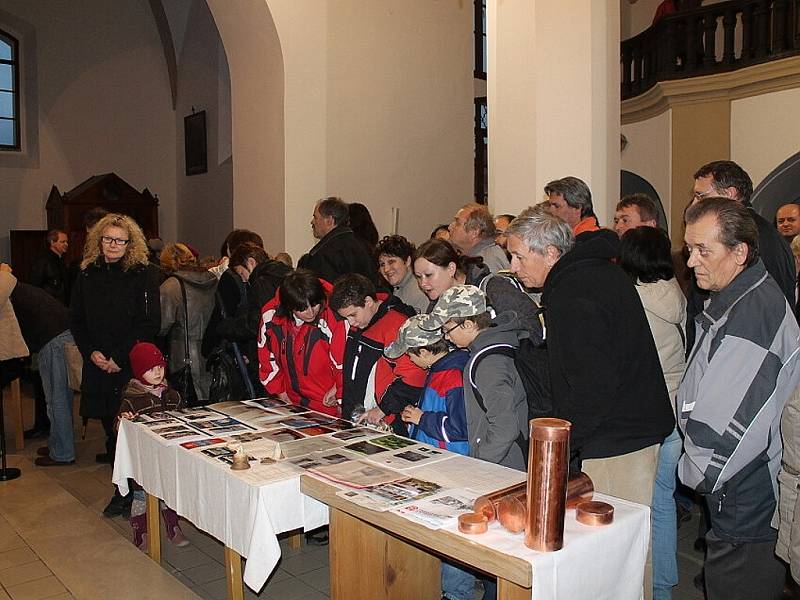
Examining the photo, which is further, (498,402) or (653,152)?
(653,152)

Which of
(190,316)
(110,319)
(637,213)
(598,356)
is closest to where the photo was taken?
(598,356)

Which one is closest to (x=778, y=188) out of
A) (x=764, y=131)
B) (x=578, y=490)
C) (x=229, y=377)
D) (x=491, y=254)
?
(x=764, y=131)

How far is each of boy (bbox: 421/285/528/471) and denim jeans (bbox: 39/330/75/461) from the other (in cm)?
379

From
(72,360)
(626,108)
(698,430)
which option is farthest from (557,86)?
(626,108)

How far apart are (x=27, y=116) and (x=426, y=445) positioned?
11894 mm

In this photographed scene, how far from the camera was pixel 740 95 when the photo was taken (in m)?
9.96

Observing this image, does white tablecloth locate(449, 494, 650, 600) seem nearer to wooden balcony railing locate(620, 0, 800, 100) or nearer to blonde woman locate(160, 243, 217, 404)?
blonde woman locate(160, 243, 217, 404)

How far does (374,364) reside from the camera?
3.84 metres

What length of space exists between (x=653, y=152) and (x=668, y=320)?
8.26 m

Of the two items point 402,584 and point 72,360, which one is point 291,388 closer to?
point 402,584

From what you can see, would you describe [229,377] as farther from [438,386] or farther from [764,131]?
[764,131]

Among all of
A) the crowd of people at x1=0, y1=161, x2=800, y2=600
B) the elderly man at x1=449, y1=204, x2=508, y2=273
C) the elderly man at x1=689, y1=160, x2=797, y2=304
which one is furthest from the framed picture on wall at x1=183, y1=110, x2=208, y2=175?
the elderly man at x1=689, y1=160, x2=797, y2=304

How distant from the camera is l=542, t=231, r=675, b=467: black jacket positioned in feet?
8.42

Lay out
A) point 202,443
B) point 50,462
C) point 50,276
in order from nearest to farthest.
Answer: point 202,443 → point 50,462 → point 50,276
